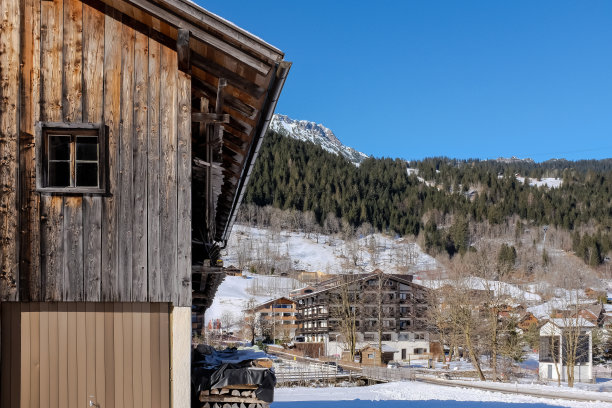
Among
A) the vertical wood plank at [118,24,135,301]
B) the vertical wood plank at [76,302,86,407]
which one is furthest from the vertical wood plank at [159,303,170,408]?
the vertical wood plank at [76,302,86,407]

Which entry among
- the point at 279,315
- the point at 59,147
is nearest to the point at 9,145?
the point at 59,147

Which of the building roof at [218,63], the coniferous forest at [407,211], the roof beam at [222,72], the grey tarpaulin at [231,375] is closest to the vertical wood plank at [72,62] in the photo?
the building roof at [218,63]

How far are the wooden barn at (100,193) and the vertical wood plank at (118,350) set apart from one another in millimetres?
10

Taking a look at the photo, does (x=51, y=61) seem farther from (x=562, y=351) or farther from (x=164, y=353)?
(x=562, y=351)

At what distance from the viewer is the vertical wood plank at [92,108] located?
610 cm

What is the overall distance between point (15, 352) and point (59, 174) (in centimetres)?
188

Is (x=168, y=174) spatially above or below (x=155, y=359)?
above

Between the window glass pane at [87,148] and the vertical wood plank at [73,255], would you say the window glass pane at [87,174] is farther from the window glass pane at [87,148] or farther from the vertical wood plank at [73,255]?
the vertical wood plank at [73,255]

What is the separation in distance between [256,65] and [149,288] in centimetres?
256

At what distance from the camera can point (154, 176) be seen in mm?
6254

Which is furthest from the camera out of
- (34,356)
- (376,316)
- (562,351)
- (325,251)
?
(325,251)

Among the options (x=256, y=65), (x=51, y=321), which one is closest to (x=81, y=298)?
(x=51, y=321)

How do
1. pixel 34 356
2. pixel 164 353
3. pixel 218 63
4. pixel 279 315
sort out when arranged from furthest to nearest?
pixel 279 315 < pixel 218 63 < pixel 164 353 < pixel 34 356

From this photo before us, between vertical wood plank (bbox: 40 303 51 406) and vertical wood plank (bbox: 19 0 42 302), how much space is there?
0.71 feet
